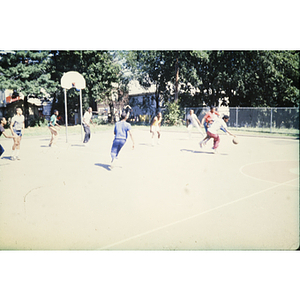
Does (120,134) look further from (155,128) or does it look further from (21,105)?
(21,105)

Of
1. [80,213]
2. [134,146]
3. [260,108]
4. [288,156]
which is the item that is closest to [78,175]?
[80,213]

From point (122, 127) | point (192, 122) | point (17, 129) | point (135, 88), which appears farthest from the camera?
point (192, 122)

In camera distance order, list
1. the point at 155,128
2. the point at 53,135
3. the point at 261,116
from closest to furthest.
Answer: the point at 53,135
the point at 155,128
the point at 261,116

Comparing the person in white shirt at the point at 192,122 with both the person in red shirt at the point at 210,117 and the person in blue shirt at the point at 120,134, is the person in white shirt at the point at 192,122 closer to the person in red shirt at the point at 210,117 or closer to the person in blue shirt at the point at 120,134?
the person in red shirt at the point at 210,117

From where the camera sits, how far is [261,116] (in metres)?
7.34

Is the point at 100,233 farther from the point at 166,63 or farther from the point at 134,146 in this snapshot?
the point at 166,63

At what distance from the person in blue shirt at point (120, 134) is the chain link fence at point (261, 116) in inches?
76.7

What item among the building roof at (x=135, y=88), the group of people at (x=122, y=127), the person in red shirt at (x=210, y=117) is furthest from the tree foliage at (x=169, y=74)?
the group of people at (x=122, y=127)

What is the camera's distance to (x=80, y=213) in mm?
4891

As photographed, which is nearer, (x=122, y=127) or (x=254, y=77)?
(x=122, y=127)

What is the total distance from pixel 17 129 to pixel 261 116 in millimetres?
5901

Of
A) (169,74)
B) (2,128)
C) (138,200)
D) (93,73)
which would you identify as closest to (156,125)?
(169,74)

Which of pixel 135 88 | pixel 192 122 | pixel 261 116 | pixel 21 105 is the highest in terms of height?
pixel 135 88

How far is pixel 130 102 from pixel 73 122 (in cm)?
133
